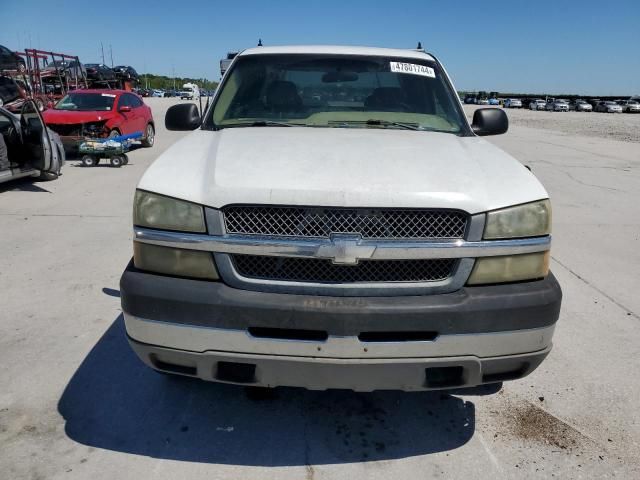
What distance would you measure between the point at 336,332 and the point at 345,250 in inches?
13.4

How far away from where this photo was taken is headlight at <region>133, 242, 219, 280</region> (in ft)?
7.47

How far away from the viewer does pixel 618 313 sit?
14.3ft

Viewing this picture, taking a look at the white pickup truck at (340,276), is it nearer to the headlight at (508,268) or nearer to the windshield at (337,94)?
the headlight at (508,268)

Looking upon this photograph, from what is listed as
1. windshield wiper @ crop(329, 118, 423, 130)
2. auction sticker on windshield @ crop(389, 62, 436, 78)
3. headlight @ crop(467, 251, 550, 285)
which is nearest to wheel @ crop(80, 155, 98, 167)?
auction sticker on windshield @ crop(389, 62, 436, 78)

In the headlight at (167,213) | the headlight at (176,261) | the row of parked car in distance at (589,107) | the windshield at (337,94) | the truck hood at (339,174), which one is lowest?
the row of parked car in distance at (589,107)

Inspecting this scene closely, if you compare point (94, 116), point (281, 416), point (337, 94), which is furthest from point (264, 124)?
point (94, 116)

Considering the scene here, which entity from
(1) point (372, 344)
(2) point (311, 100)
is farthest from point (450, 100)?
(1) point (372, 344)

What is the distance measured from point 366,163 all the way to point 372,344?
0.87 m

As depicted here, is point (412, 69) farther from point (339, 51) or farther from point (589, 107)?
point (589, 107)

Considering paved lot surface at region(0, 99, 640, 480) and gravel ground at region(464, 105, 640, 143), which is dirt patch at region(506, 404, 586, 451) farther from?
gravel ground at region(464, 105, 640, 143)

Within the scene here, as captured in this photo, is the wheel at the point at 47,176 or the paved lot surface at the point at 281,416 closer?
the paved lot surface at the point at 281,416

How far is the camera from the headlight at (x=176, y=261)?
2.28m

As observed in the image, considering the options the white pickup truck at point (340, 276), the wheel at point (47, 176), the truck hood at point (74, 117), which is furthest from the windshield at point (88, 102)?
the white pickup truck at point (340, 276)

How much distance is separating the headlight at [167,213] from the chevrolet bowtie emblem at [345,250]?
55 centimetres
